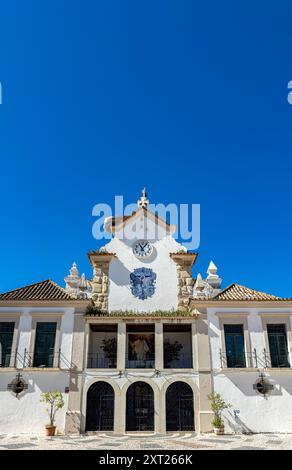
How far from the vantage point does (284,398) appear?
21391 mm

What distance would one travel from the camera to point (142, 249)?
1049 inches

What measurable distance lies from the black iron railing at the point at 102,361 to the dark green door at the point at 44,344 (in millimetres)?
2387

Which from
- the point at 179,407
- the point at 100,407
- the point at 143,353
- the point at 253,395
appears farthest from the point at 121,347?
the point at 253,395

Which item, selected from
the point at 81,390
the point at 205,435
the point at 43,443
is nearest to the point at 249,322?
the point at 205,435

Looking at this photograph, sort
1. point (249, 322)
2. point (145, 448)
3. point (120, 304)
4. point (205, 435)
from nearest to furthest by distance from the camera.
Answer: point (145, 448) → point (205, 435) → point (249, 322) → point (120, 304)

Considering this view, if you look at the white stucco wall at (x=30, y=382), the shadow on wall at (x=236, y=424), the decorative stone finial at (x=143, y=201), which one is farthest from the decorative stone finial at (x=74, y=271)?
the shadow on wall at (x=236, y=424)

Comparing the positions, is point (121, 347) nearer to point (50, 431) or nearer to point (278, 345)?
point (50, 431)

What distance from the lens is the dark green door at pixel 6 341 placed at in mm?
22161

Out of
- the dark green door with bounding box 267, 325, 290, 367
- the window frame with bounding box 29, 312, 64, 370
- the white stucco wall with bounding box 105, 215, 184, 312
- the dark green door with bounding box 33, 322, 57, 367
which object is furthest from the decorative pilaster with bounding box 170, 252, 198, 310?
the dark green door with bounding box 33, 322, 57, 367

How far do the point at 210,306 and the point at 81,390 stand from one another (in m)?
8.56

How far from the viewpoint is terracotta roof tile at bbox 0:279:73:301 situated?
2341cm

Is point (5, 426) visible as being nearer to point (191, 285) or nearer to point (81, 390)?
point (81, 390)

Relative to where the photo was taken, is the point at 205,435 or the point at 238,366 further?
the point at 238,366

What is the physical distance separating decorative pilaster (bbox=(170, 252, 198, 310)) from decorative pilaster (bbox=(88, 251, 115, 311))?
4.34 metres
